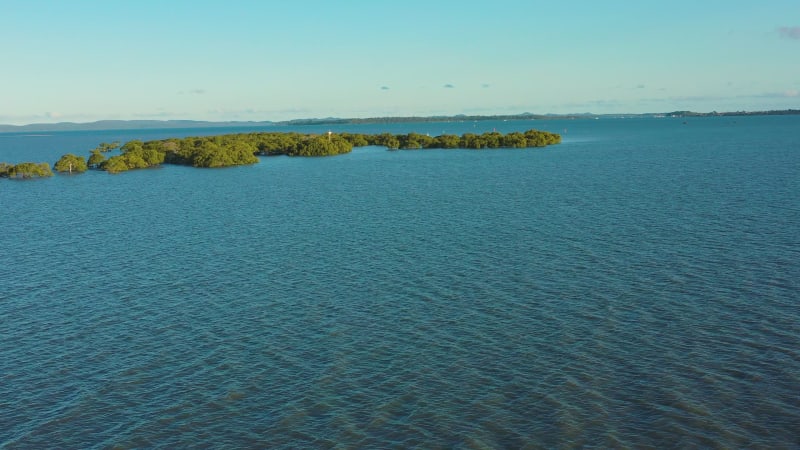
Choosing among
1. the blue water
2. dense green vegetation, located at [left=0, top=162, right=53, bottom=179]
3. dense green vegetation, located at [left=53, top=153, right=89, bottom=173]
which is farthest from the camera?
dense green vegetation, located at [left=53, top=153, right=89, bottom=173]

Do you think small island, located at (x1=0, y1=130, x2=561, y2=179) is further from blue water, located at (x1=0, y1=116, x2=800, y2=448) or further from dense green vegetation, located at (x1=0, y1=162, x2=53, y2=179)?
blue water, located at (x1=0, y1=116, x2=800, y2=448)

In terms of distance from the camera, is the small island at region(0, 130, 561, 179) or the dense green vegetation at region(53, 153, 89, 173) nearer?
the dense green vegetation at region(53, 153, 89, 173)

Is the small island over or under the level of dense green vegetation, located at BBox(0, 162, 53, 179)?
over

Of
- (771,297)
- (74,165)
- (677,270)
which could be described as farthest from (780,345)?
(74,165)

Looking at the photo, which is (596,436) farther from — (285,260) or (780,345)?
(285,260)

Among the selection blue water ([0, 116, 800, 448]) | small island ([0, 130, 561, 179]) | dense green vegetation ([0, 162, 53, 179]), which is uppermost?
small island ([0, 130, 561, 179])

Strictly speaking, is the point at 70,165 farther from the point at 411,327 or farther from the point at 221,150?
the point at 411,327

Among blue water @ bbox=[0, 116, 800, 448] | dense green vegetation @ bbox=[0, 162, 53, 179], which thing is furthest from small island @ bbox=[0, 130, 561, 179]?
blue water @ bbox=[0, 116, 800, 448]

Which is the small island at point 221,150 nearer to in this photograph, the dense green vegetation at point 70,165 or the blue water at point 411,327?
the dense green vegetation at point 70,165
